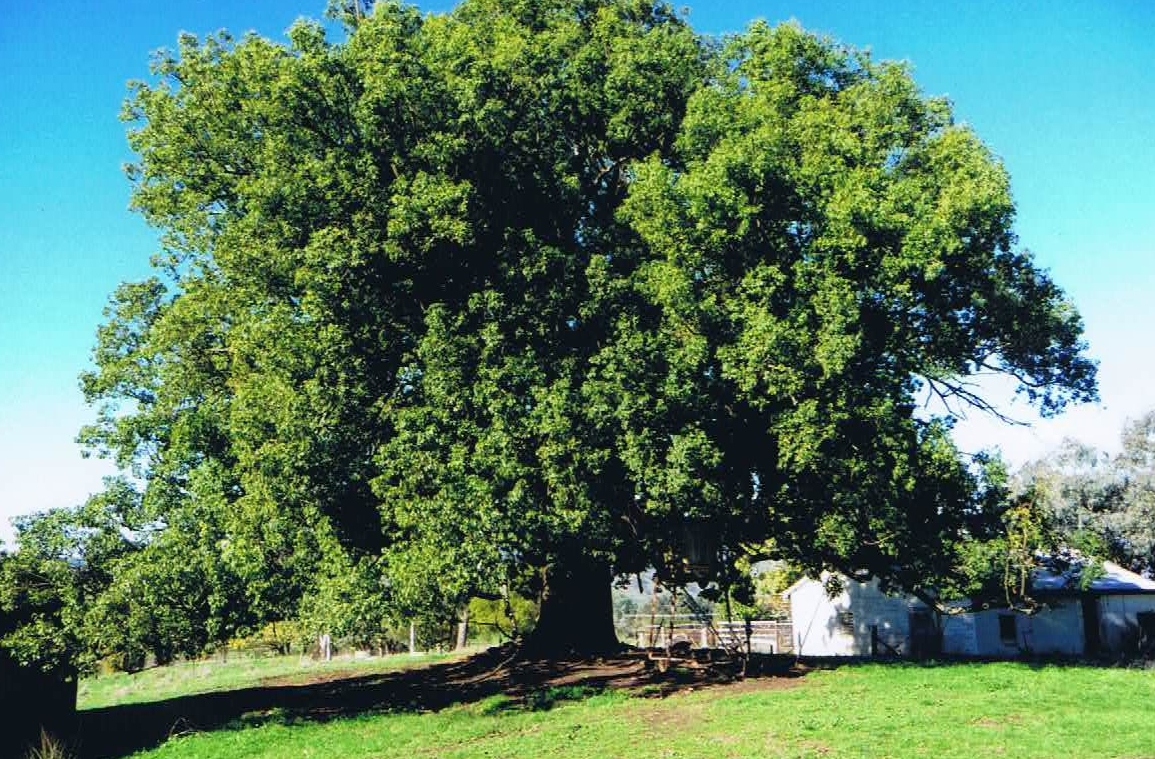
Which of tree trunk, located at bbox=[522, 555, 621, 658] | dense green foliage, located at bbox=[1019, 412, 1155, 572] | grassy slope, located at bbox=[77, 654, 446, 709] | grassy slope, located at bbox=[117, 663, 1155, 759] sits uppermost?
dense green foliage, located at bbox=[1019, 412, 1155, 572]

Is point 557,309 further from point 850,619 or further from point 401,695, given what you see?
point 850,619

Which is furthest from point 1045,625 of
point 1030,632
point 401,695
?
point 401,695

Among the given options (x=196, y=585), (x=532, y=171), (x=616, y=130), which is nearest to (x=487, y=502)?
(x=196, y=585)

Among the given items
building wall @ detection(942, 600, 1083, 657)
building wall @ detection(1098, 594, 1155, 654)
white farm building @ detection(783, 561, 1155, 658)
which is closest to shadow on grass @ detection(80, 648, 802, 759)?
white farm building @ detection(783, 561, 1155, 658)

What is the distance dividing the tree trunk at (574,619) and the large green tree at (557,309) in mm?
2670

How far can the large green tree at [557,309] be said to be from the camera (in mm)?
18375

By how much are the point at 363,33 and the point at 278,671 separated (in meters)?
25.5

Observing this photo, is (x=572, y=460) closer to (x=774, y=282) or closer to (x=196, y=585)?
(x=774, y=282)

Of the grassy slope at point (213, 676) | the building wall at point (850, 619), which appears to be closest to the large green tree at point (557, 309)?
the grassy slope at point (213, 676)

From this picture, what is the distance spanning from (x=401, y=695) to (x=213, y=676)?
17.1 metres

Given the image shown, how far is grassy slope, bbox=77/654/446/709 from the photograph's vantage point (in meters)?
29.8

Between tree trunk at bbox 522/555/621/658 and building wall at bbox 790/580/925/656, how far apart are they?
13970mm

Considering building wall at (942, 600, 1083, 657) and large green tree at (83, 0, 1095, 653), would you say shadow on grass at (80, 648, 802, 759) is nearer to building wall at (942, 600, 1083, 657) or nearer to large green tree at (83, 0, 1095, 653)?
large green tree at (83, 0, 1095, 653)

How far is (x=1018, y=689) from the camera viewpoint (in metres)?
18.9
